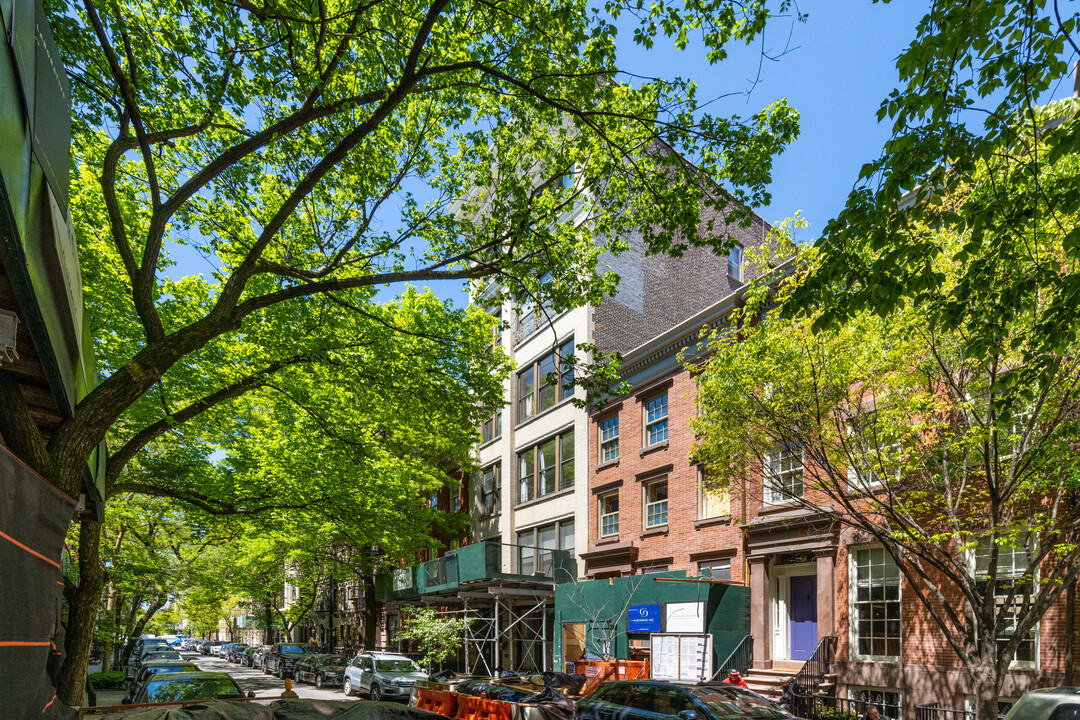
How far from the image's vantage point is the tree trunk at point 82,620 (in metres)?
12.2

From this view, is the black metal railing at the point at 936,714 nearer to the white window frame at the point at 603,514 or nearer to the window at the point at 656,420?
the window at the point at 656,420

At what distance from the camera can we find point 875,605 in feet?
57.1

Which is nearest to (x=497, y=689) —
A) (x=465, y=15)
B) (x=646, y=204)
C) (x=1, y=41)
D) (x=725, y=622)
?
(x=725, y=622)

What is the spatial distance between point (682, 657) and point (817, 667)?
353 centimetres

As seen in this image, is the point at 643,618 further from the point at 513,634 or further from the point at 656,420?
→ the point at 513,634

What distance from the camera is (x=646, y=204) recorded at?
40.8 ft

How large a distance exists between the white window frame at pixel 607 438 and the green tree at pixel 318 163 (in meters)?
13.5

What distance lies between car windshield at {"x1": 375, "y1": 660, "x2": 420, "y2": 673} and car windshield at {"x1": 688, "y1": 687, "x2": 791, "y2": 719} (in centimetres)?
1702

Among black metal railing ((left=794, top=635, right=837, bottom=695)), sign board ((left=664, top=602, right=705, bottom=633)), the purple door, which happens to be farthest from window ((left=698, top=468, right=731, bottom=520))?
black metal railing ((left=794, top=635, right=837, bottom=695))

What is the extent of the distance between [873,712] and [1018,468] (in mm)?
4963

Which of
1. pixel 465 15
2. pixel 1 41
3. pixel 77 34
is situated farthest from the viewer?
pixel 465 15

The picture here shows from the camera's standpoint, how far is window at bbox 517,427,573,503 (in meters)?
31.2

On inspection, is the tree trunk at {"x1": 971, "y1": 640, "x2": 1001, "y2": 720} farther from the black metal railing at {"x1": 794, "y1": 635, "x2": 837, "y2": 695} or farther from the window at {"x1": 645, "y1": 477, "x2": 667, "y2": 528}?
the window at {"x1": 645, "y1": 477, "x2": 667, "y2": 528}

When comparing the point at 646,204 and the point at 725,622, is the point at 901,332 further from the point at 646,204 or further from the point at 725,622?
the point at 725,622
